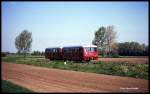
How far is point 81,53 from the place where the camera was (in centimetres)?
3591

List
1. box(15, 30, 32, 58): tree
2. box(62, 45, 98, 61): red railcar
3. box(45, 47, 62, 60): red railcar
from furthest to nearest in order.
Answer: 1. box(15, 30, 32, 58): tree
2. box(45, 47, 62, 60): red railcar
3. box(62, 45, 98, 61): red railcar

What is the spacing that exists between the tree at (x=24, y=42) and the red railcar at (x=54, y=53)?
26477 millimetres

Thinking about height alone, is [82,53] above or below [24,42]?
below

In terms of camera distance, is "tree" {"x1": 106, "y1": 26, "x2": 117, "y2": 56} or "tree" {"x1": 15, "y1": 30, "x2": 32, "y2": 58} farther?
"tree" {"x1": 15, "y1": 30, "x2": 32, "y2": 58}

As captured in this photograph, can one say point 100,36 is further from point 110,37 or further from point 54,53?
point 54,53

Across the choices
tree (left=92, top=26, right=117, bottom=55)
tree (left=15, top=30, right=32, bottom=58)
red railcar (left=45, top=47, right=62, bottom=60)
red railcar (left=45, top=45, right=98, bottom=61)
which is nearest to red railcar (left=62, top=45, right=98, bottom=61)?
red railcar (left=45, top=45, right=98, bottom=61)

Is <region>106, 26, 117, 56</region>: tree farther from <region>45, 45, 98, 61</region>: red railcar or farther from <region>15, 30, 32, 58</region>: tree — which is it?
<region>45, 45, 98, 61</region>: red railcar

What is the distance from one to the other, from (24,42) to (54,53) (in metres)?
32.4

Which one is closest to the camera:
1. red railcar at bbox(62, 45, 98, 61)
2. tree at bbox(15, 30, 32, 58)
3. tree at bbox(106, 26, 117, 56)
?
red railcar at bbox(62, 45, 98, 61)

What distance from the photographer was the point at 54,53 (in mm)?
44094

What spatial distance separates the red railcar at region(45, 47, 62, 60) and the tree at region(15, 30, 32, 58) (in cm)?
2648

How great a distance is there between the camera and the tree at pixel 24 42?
72.9 meters

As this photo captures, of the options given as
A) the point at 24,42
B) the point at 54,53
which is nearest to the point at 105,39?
the point at 24,42

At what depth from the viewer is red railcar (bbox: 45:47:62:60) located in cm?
4226
